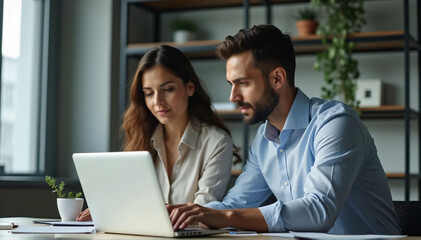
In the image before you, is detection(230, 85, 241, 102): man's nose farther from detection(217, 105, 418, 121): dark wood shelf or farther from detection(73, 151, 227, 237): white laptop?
detection(217, 105, 418, 121): dark wood shelf

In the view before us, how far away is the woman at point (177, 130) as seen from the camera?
2.45 metres

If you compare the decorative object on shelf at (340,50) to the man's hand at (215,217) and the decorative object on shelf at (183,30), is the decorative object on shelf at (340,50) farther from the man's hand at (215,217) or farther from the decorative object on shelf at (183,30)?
the man's hand at (215,217)

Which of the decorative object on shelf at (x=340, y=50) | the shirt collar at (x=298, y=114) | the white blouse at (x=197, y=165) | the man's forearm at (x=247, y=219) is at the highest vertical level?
the decorative object on shelf at (x=340, y=50)

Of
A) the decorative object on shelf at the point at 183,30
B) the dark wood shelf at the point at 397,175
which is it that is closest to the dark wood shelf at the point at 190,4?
the decorative object on shelf at the point at 183,30

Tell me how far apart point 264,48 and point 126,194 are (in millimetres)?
719

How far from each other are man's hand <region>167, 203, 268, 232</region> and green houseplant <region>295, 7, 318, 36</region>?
104 inches

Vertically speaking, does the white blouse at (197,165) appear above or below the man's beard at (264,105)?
below

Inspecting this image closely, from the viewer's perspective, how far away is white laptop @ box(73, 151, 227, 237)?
4.66 feet

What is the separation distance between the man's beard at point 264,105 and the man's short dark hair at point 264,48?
2.1 inches

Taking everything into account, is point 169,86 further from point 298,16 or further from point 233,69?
point 298,16

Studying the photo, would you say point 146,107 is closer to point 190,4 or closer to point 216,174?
point 216,174

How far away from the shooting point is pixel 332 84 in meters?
4.03

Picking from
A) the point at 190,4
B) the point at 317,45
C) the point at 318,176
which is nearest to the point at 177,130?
the point at 318,176

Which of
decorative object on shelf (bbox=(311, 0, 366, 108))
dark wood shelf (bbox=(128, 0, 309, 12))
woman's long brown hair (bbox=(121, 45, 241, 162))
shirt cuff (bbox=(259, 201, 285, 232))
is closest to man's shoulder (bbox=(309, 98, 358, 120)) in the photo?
shirt cuff (bbox=(259, 201, 285, 232))
